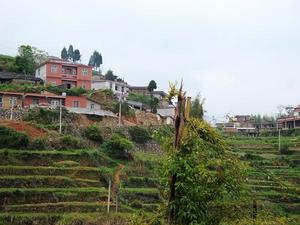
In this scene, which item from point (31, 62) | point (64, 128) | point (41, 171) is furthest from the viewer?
point (31, 62)

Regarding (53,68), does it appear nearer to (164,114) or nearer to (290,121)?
(164,114)

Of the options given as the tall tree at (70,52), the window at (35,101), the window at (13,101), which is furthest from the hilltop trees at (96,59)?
the window at (13,101)

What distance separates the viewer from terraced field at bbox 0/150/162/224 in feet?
75.8

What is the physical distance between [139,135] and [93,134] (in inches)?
176

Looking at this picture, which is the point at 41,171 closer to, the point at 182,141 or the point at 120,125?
the point at 120,125

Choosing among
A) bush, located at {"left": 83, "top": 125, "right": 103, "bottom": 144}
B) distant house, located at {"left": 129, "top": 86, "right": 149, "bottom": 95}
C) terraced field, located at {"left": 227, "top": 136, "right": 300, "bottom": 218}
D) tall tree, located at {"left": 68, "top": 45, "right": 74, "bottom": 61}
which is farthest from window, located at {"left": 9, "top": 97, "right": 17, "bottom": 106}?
tall tree, located at {"left": 68, "top": 45, "right": 74, "bottom": 61}

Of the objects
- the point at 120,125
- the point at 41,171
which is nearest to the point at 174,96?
the point at 41,171

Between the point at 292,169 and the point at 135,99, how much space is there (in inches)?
804

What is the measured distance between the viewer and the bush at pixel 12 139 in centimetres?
2847

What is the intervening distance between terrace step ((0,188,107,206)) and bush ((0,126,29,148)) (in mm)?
4998

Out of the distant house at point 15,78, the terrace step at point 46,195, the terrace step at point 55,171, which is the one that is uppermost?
the distant house at point 15,78

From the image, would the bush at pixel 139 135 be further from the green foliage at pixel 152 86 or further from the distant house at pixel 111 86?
the green foliage at pixel 152 86

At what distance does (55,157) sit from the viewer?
28.8 meters

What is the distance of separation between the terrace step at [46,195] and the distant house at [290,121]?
33.3 m
